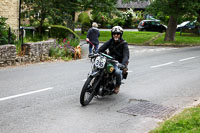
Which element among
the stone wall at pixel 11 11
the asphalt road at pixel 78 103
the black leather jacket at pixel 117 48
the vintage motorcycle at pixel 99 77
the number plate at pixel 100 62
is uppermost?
the stone wall at pixel 11 11

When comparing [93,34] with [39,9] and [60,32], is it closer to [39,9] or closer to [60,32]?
[60,32]

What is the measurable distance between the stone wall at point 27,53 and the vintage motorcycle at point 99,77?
22.4ft

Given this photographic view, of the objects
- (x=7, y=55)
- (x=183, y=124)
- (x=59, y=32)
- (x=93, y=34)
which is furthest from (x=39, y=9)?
(x=183, y=124)

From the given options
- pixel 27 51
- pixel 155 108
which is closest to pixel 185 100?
pixel 155 108

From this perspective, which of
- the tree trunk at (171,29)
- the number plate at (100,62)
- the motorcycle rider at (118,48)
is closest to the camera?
the number plate at (100,62)

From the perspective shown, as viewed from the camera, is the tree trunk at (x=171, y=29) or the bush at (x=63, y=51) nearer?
the bush at (x=63, y=51)

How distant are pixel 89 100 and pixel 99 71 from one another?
667mm

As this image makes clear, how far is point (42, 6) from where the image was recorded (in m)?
23.3

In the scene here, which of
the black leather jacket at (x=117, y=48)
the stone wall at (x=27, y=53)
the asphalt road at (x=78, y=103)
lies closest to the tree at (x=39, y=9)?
the stone wall at (x=27, y=53)

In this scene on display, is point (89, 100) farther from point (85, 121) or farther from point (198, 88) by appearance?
point (198, 88)

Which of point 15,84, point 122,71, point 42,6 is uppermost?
point 42,6

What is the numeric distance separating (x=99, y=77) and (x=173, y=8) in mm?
20067

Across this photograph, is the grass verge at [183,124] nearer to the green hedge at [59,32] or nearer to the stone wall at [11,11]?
the green hedge at [59,32]

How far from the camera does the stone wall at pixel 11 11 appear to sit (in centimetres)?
2006
